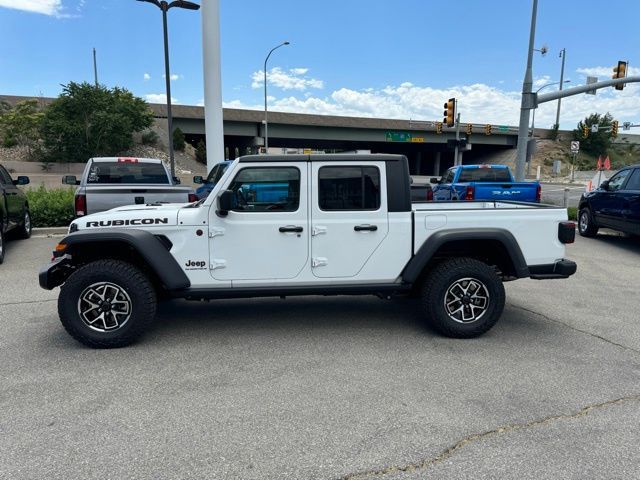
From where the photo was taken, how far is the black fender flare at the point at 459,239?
447cm

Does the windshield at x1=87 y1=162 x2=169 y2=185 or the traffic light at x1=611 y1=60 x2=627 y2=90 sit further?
the traffic light at x1=611 y1=60 x2=627 y2=90

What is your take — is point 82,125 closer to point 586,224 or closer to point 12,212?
point 12,212

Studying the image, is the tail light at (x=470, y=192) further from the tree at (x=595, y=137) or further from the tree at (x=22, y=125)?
the tree at (x=595, y=137)

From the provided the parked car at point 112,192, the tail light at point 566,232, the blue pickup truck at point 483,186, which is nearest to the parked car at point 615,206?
the blue pickup truck at point 483,186

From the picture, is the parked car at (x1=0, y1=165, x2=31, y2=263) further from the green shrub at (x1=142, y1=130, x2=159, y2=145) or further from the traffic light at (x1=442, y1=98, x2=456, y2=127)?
the green shrub at (x1=142, y1=130, x2=159, y2=145)

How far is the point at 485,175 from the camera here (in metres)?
13.2

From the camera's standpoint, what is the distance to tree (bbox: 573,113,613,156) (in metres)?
56.1

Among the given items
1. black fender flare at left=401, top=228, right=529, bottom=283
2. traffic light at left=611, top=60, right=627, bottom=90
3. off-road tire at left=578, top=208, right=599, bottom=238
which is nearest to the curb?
black fender flare at left=401, top=228, right=529, bottom=283

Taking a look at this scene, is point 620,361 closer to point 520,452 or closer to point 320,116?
point 520,452

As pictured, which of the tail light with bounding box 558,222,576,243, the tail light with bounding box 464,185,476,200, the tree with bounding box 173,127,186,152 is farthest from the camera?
the tree with bounding box 173,127,186,152

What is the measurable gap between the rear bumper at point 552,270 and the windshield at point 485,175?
8.53 m

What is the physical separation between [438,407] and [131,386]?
2.32 meters

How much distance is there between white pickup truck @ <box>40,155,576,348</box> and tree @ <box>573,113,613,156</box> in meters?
60.3

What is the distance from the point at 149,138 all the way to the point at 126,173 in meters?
30.6
